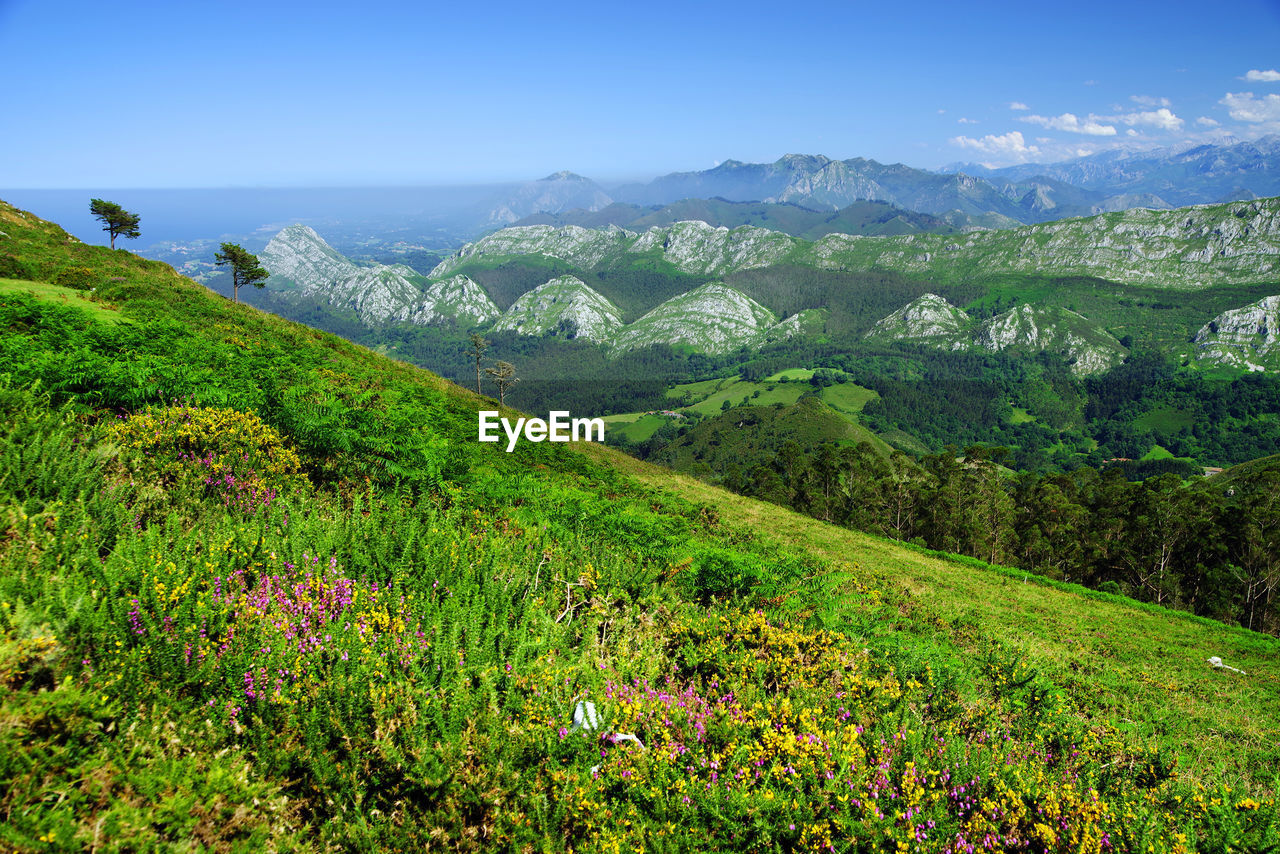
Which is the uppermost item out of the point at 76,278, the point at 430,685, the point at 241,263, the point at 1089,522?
the point at 241,263

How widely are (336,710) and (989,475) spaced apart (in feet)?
200

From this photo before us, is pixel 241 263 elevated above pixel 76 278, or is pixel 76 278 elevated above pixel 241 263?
pixel 241 263

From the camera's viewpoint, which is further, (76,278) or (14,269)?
(76,278)

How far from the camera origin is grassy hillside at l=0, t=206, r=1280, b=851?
12.3 ft

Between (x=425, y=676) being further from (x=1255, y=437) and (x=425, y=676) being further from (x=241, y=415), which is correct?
(x=1255, y=437)

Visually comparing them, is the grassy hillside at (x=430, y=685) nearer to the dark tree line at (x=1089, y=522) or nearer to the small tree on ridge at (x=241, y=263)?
the dark tree line at (x=1089, y=522)

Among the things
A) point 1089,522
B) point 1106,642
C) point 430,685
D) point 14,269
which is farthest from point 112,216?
point 1089,522

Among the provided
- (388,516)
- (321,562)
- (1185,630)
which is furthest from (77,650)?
(1185,630)

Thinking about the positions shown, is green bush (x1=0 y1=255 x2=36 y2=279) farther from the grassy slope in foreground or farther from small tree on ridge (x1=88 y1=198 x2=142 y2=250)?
small tree on ridge (x1=88 y1=198 x2=142 y2=250)

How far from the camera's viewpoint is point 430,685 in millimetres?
4758

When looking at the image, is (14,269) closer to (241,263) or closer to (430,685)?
(430,685)

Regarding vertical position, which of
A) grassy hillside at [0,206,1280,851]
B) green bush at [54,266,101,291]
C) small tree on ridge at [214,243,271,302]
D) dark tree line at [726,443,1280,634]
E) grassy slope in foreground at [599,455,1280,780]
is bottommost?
dark tree line at [726,443,1280,634]

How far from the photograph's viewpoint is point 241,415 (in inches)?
358

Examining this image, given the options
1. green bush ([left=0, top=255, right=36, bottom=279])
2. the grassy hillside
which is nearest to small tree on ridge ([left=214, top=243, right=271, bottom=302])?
green bush ([left=0, top=255, right=36, bottom=279])
